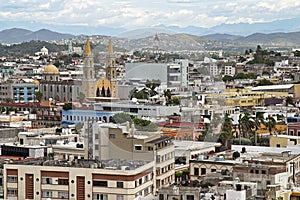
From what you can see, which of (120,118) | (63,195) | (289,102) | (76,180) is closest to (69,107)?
(120,118)

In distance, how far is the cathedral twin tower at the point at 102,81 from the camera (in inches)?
1745

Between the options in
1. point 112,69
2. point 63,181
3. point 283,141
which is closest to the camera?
point 63,181

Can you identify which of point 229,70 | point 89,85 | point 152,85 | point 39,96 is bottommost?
point 39,96

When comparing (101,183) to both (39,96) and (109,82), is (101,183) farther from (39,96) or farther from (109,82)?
(39,96)

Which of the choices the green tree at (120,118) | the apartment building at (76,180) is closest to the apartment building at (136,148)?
the apartment building at (76,180)

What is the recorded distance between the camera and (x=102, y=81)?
151 ft

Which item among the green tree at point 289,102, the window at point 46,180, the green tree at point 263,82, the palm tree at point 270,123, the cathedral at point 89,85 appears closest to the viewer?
the window at point 46,180

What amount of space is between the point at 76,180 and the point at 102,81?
25395 mm

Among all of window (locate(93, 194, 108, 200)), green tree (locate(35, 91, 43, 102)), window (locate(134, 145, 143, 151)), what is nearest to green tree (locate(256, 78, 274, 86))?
green tree (locate(35, 91, 43, 102))

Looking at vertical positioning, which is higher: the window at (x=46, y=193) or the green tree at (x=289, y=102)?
the green tree at (x=289, y=102)

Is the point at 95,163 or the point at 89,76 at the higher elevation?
the point at 89,76

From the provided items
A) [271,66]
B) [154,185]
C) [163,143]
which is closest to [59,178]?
[154,185]

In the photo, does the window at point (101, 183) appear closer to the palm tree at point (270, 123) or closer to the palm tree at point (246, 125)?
the palm tree at point (246, 125)

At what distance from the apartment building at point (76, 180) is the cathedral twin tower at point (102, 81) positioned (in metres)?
21.6
